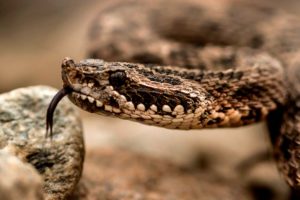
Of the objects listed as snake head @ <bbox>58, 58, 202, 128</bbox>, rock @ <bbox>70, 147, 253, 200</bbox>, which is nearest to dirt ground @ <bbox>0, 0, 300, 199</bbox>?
rock @ <bbox>70, 147, 253, 200</bbox>

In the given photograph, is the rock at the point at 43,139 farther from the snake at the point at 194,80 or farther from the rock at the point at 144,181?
the rock at the point at 144,181

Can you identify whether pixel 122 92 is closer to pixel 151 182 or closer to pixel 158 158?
pixel 151 182

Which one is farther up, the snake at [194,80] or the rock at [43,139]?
the snake at [194,80]

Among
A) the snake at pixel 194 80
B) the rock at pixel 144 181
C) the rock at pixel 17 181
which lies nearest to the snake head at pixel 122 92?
the snake at pixel 194 80

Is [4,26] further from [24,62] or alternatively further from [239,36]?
[239,36]

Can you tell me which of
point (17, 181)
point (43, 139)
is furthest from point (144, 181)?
point (17, 181)
